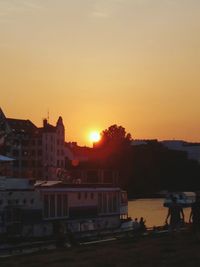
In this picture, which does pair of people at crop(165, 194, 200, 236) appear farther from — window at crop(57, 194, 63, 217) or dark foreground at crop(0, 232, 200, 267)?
window at crop(57, 194, 63, 217)

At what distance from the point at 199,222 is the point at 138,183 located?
145m

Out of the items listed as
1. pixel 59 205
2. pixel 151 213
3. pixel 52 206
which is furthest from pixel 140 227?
pixel 151 213

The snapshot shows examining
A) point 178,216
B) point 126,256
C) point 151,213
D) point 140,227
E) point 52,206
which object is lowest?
point 126,256

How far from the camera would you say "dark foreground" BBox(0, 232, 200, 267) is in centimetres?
1859

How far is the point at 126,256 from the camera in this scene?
2012cm

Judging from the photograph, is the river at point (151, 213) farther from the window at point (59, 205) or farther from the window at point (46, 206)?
the window at point (46, 206)

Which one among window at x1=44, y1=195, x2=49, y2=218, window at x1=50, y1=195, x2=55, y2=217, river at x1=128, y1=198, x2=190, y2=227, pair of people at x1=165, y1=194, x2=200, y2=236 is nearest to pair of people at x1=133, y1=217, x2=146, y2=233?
pair of people at x1=165, y1=194, x2=200, y2=236

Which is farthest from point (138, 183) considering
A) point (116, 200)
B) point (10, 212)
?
point (10, 212)

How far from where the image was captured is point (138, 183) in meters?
173

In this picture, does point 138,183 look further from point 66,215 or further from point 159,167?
point 66,215

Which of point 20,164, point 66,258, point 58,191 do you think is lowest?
point 66,258

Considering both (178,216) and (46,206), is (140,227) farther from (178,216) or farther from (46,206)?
(178,216)

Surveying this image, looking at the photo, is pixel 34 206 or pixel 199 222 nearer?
pixel 199 222

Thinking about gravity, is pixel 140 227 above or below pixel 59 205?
below
